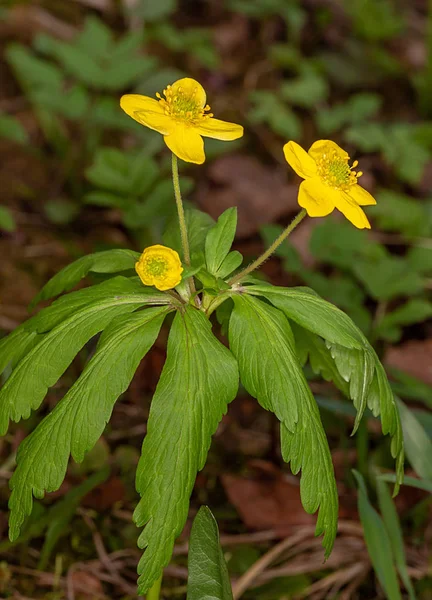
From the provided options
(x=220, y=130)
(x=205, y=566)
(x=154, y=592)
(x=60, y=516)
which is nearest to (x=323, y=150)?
(x=220, y=130)

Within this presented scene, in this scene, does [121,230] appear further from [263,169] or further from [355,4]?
[355,4]

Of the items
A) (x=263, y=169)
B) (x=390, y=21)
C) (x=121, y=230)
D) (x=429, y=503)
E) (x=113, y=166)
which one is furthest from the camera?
(x=390, y=21)

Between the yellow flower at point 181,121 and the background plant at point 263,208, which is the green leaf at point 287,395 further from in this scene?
the background plant at point 263,208

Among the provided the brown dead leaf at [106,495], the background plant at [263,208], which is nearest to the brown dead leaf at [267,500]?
the background plant at [263,208]

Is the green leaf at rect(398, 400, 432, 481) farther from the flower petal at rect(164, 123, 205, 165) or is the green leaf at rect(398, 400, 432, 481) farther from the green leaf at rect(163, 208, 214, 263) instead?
the flower petal at rect(164, 123, 205, 165)

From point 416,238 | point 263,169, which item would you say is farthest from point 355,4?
point 416,238

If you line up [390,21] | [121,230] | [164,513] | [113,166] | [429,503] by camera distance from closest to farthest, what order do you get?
[164,513] < [429,503] < [113,166] < [121,230] < [390,21]
